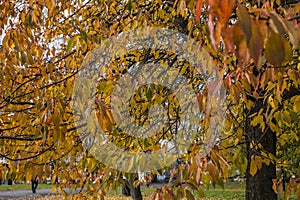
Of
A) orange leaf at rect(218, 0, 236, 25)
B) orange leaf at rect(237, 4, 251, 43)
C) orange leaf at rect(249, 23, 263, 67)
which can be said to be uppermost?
orange leaf at rect(218, 0, 236, 25)

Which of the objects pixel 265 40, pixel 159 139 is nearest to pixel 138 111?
pixel 159 139

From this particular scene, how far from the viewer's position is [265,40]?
99 centimetres

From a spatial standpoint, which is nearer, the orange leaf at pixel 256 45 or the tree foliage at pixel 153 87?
the orange leaf at pixel 256 45

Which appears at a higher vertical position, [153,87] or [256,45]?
[153,87]

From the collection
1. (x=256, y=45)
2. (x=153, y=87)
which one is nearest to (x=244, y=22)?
(x=256, y=45)

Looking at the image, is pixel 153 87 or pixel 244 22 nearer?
pixel 244 22

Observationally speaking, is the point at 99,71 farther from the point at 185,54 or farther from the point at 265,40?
the point at 265,40

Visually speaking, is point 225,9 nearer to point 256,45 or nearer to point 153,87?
point 256,45

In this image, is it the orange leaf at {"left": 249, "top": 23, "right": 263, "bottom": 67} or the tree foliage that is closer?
the orange leaf at {"left": 249, "top": 23, "right": 263, "bottom": 67}

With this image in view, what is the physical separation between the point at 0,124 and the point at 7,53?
3.97 feet

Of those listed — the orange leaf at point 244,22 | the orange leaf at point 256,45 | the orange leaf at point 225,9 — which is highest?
the orange leaf at point 225,9

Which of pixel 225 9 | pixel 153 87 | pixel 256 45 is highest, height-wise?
pixel 153 87

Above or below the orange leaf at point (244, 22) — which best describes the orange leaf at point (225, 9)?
above

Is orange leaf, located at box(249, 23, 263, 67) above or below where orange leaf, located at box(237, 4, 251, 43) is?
below
